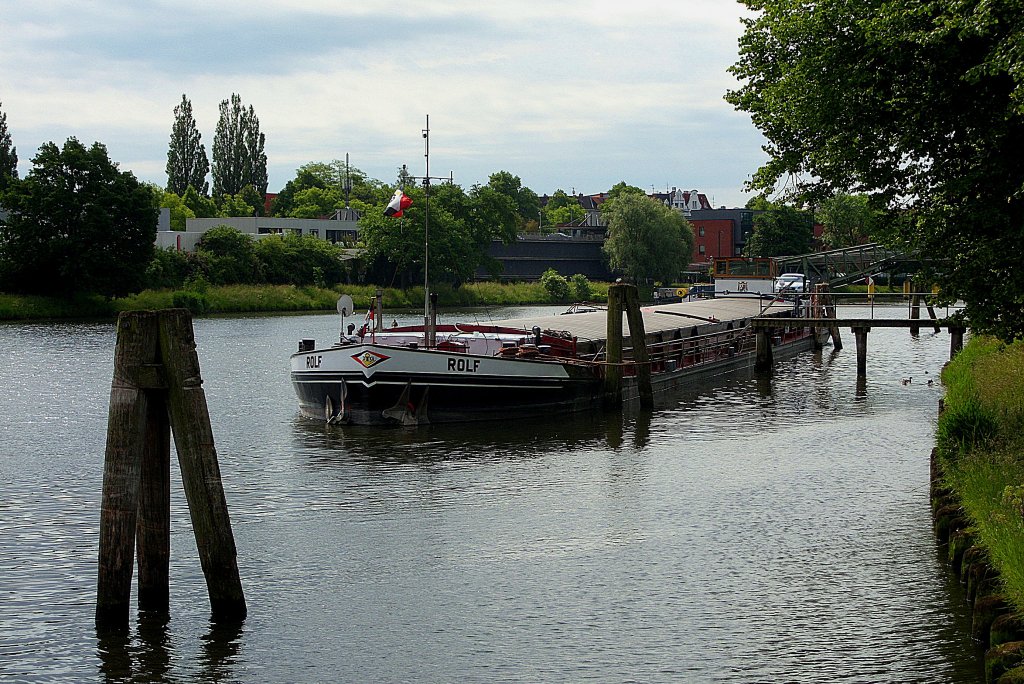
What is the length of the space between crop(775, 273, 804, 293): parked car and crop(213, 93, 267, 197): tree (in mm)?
88577

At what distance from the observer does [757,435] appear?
2984cm

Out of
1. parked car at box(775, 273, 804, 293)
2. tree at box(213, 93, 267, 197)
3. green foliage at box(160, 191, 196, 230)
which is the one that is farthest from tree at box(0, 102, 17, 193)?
parked car at box(775, 273, 804, 293)

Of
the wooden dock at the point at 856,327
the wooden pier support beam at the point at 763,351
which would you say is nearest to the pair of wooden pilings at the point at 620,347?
the wooden dock at the point at 856,327

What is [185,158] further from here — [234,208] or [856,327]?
[856,327]

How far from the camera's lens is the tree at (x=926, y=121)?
60.1 ft

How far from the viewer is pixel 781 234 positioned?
128 meters

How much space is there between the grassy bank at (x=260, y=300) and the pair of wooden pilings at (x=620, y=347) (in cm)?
2838

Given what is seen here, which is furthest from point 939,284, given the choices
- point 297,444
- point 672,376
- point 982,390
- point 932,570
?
point 672,376

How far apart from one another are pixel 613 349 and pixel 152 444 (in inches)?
836

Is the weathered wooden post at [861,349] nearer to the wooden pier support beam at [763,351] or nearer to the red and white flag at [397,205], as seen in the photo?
the wooden pier support beam at [763,351]

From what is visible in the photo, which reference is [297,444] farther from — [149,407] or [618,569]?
[149,407]

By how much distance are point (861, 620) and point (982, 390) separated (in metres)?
9.04

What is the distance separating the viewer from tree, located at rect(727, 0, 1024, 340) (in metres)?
18.3

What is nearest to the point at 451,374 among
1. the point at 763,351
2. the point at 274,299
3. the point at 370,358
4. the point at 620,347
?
the point at 370,358
